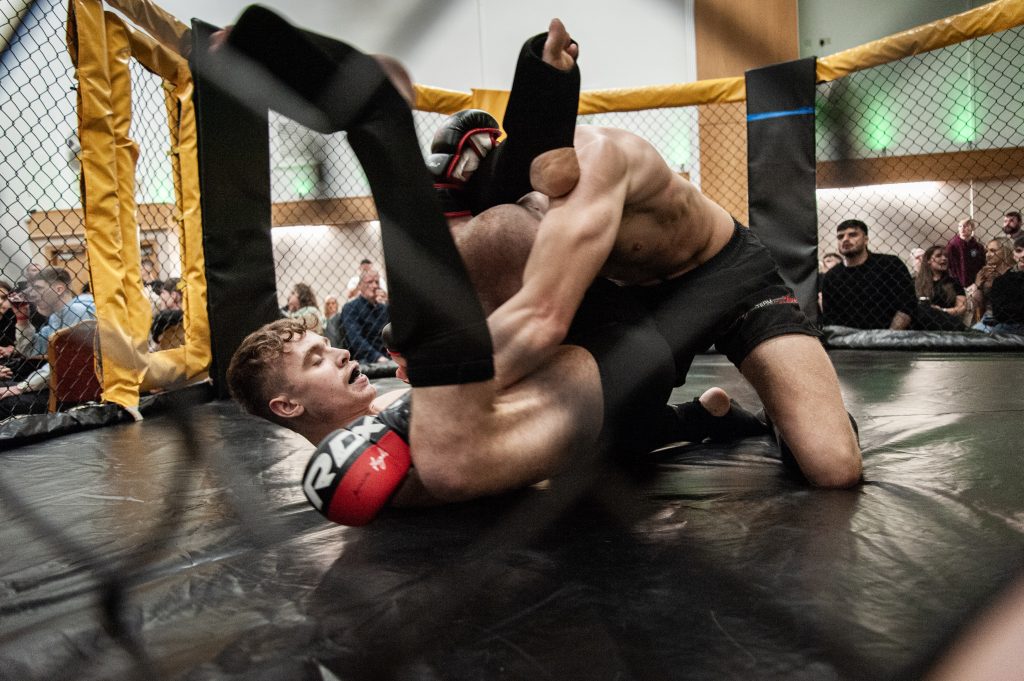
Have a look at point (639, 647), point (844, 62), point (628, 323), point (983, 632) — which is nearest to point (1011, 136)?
point (844, 62)

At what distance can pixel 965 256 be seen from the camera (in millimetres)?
4785

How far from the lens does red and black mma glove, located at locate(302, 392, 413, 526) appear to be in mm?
1112

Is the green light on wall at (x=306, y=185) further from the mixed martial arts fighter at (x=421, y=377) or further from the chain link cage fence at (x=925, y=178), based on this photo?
the chain link cage fence at (x=925, y=178)

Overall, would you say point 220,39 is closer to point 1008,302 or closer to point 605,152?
point 605,152

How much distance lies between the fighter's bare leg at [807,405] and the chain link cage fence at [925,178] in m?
2.63

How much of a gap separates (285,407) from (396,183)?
82 cm

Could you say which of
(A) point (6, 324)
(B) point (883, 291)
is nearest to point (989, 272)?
(B) point (883, 291)

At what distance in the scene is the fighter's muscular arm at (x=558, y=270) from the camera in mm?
1231

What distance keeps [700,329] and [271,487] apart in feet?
3.47

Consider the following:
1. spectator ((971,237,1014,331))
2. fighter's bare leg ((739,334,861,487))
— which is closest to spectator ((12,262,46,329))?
fighter's bare leg ((739,334,861,487))

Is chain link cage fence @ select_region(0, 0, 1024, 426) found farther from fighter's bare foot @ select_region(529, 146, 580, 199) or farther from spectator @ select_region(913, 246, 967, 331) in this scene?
fighter's bare foot @ select_region(529, 146, 580, 199)

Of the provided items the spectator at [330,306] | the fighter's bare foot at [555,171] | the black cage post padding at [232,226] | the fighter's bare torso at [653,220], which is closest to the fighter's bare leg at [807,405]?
the fighter's bare torso at [653,220]

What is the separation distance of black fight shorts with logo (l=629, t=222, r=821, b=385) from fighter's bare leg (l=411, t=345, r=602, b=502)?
1.28 feet

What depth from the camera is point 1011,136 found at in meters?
4.64
